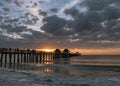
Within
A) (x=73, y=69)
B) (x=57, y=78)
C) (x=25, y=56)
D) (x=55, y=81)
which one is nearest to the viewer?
(x=55, y=81)

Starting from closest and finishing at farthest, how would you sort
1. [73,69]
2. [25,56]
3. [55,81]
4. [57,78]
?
[55,81] → [57,78] → [73,69] → [25,56]

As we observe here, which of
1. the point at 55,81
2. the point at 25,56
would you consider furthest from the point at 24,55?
the point at 55,81

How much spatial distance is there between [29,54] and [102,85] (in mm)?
55842

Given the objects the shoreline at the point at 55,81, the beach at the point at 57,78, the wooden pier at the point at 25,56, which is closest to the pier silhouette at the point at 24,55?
the wooden pier at the point at 25,56

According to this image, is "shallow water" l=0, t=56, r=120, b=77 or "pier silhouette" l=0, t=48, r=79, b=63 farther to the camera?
"pier silhouette" l=0, t=48, r=79, b=63

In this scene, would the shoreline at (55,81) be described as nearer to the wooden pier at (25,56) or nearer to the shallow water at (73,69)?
the shallow water at (73,69)

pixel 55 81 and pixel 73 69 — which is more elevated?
pixel 73 69

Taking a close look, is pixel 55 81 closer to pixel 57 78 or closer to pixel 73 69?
pixel 57 78

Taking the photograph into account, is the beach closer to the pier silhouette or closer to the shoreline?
the shoreline

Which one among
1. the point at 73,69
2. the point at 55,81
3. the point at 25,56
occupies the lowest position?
the point at 55,81

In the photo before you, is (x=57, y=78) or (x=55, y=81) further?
(x=57, y=78)

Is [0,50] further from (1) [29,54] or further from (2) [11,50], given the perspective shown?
(1) [29,54]

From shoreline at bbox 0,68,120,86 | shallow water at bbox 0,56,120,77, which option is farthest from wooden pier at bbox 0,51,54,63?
shoreline at bbox 0,68,120,86

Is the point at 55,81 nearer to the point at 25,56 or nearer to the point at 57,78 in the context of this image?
the point at 57,78
